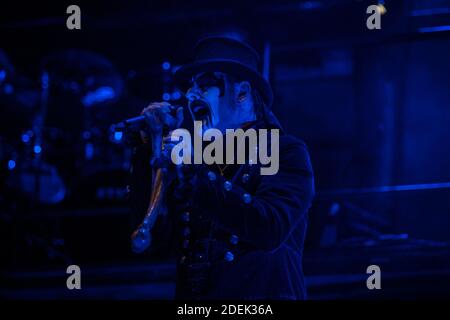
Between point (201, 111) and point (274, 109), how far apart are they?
2516mm

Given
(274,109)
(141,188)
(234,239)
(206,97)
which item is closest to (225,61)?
(206,97)

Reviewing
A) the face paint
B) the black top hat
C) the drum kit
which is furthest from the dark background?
the face paint

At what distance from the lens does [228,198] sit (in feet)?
5.93

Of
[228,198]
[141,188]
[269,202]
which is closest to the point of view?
[228,198]

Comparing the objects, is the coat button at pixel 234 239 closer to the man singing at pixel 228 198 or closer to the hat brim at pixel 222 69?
the man singing at pixel 228 198

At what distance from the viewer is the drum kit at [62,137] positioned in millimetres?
4617

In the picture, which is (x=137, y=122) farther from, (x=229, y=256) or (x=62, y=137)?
(x=62, y=137)

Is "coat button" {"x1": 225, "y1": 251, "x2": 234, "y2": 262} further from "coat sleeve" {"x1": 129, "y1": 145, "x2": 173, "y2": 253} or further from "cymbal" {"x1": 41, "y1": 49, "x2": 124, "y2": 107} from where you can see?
"cymbal" {"x1": 41, "y1": 49, "x2": 124, "y2": 107}

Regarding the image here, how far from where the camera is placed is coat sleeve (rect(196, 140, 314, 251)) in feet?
5.90

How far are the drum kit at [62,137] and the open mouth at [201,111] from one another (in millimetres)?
2710

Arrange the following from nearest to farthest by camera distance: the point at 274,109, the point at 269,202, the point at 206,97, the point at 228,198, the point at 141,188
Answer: the point at 228,198, the point at 269,202, the point at 141,188, the point at 206,97, the point at 274,109

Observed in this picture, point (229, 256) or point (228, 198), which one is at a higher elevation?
point (228, 198)
